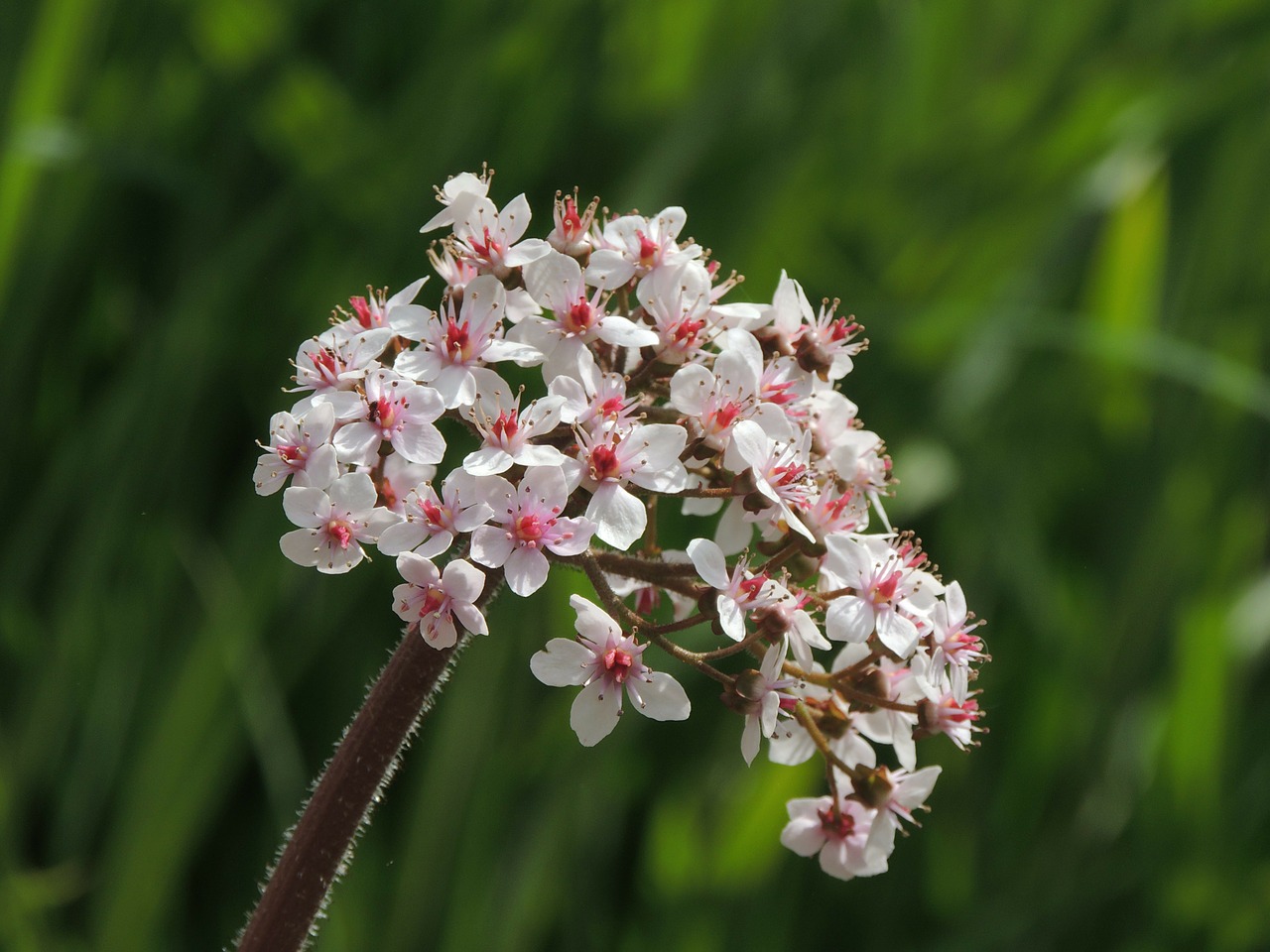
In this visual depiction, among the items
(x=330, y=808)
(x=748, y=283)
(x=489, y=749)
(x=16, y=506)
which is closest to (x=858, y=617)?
(x=330, y=808)

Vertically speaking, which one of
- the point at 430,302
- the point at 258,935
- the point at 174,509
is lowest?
the point at 258,935

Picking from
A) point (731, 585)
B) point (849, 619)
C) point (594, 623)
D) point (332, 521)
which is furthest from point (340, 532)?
point (849, 619)

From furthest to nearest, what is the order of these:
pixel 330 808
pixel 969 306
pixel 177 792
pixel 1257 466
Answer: pixel 1257 466, pixel 969 306, pixel 177 792, pixel 330 808

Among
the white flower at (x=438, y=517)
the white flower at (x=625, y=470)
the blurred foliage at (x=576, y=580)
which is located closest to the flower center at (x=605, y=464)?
the white flower at (x=625, y=470)

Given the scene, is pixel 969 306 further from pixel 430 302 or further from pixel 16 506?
pixel 16 506

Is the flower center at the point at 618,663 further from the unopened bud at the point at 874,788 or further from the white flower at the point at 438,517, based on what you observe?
the unopened bud at the point at 874,788

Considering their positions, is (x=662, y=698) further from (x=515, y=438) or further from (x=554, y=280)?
(x=554, y=280)
